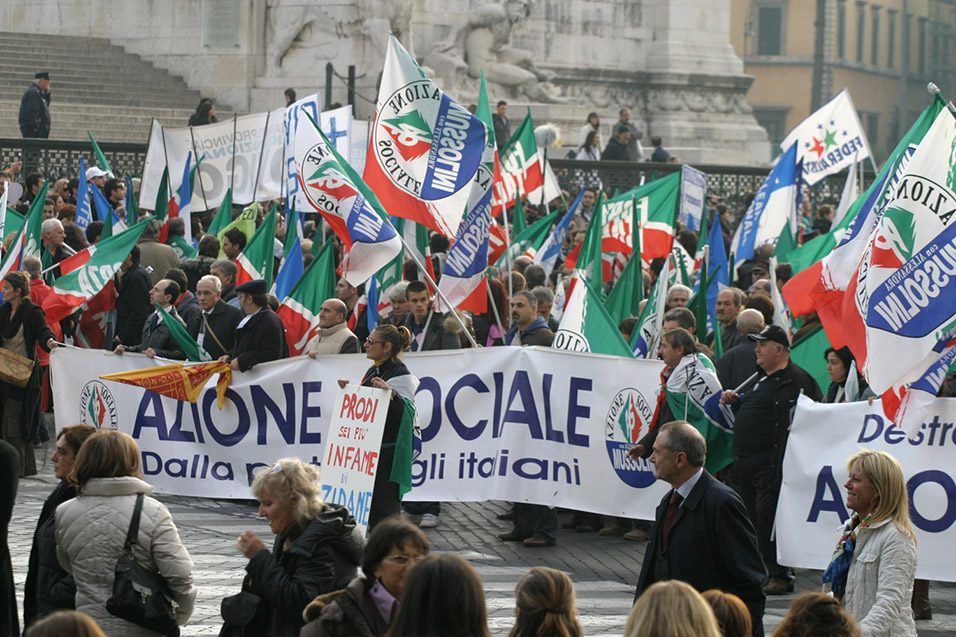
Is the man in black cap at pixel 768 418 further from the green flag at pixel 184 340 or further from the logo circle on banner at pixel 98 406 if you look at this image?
the logo circle on banner at pixel 98 406

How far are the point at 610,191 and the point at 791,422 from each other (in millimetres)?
18558

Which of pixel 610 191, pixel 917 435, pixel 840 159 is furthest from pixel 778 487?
pixel 610 191

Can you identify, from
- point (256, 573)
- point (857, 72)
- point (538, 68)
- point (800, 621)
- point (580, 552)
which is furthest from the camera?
point (857, 72)

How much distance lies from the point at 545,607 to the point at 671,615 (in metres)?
0.49

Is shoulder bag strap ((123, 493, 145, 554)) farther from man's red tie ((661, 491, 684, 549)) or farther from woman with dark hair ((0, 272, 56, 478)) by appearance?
woman with dark hair ((0, 272, 56, 478))

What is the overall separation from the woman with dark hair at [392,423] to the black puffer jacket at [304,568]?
10.5ft

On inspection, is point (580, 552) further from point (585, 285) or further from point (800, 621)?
point (800, 621)

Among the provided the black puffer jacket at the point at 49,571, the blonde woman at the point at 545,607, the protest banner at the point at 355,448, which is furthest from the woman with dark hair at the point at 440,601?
the protest banner at the point at 355,448

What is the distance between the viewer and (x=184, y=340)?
11758mm

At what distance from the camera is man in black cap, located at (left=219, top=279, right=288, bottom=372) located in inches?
441

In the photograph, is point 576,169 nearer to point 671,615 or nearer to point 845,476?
point 845,476

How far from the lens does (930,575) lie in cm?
859

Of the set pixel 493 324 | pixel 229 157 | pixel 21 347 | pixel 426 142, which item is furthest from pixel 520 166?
pixel 21 347

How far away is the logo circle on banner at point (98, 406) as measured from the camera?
11.5 m
